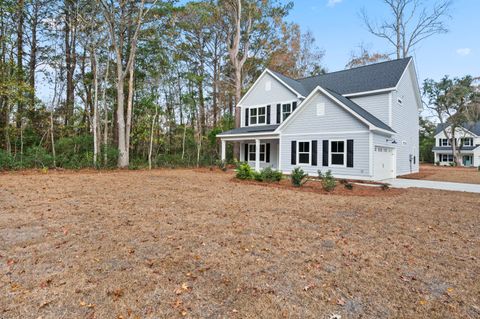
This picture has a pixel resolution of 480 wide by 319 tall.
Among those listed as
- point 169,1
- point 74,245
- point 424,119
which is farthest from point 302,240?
point 424,119

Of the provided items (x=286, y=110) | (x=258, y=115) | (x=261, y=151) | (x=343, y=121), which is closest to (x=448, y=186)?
(x=343, y=121)

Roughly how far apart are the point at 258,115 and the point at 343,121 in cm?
789

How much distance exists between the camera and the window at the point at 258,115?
19.4 metres

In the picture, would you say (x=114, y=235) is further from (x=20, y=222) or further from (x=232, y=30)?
(x=232, y=30)

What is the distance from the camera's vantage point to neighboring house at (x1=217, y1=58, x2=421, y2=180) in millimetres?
12812

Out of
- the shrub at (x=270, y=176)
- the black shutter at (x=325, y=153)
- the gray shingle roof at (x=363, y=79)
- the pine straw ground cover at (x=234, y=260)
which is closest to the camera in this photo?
the pine straw ground cover at (x=234, y=260)

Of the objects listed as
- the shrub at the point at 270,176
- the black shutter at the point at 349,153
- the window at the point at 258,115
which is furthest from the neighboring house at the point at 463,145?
the shrub at the point at 270,176

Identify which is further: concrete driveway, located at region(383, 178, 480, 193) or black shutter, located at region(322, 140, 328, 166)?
black shutter, located at region(322, 140, 328, 166)

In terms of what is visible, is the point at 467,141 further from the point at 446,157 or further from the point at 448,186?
the point at 448,186

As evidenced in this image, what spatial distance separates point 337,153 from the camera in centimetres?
1334

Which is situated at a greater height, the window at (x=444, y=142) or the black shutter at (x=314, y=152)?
the window at (x=444, y=142)

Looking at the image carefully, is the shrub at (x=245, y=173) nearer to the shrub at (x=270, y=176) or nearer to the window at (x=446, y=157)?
the shrub at (x=270, y=176)

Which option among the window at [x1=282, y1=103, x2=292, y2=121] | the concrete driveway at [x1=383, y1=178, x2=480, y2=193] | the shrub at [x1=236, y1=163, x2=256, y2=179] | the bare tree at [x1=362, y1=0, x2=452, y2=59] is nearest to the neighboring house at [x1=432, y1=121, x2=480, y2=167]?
the bare tree at [x1=362, y1=0, x2=452, y2=59]

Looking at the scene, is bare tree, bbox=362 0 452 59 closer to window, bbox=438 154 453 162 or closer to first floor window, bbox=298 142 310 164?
first floor window, bbox=298 142 310 164
